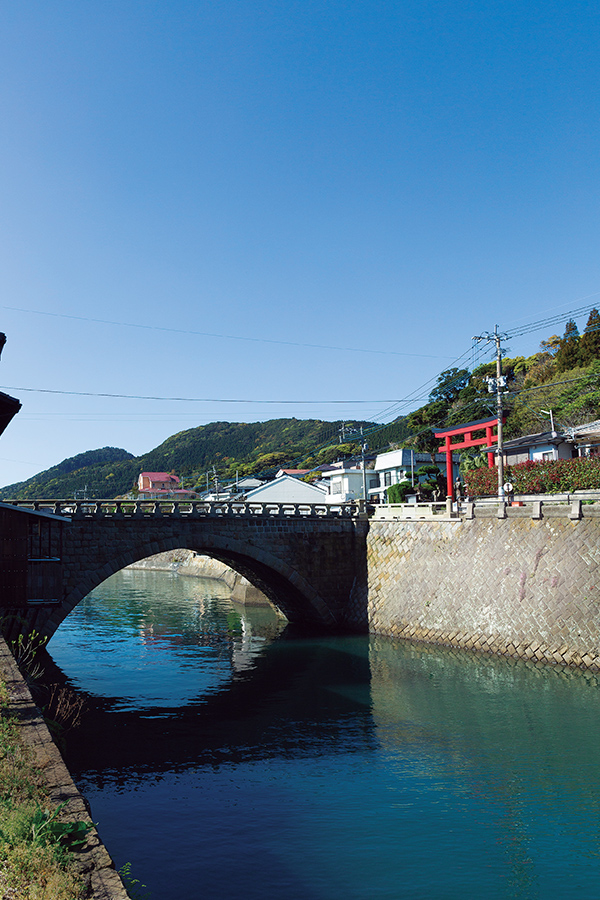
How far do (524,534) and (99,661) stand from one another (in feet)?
72.3

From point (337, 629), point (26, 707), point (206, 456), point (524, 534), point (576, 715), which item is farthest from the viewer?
point (206, 456)

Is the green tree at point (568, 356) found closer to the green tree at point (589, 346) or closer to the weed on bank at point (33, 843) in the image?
the green tree at point (589, 346)

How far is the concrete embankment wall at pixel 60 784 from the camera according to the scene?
608cm

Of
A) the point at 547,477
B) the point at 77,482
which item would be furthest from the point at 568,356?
the point at 77,482

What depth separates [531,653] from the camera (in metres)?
27.0

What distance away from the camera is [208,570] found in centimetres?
6956

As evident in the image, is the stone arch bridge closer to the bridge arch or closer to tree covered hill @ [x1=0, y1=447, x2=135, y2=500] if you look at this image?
the bridge arch

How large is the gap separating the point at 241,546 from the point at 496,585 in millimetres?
14614

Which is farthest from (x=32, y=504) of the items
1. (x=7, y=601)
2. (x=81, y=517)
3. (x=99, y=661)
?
(x=99, y=661)

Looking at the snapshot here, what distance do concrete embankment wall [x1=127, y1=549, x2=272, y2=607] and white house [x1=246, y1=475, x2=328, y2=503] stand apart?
872 centimetres

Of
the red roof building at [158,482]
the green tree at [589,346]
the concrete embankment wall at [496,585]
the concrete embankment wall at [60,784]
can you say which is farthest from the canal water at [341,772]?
the red roof building at [158,482]

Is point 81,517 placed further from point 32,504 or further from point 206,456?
point 206,456

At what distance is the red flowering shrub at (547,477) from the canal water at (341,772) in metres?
11.2

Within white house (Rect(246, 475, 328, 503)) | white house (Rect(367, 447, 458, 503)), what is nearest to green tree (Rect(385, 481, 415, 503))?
white house (Rect(367, 447, 458, 503))
